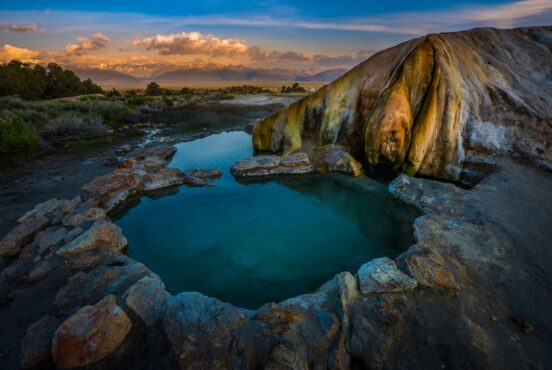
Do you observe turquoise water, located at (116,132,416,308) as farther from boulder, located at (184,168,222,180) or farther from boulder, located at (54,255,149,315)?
boulder, located at (54,255,149,315)

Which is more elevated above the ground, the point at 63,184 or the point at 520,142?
the point at 520,142

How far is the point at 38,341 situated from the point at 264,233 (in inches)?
209

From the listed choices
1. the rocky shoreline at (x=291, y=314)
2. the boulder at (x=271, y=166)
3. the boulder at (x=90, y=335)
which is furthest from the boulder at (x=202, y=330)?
the boulder at (x=271, y=166)

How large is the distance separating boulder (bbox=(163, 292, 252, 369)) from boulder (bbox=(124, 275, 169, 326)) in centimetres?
20

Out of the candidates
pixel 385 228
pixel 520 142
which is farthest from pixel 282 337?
pixel 520 142

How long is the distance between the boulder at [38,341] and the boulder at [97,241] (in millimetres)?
2149

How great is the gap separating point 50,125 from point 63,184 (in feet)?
37.8

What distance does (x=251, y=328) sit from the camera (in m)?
4.41

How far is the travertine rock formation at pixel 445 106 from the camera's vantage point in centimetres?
1053

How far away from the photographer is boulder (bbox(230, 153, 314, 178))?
12.8 m

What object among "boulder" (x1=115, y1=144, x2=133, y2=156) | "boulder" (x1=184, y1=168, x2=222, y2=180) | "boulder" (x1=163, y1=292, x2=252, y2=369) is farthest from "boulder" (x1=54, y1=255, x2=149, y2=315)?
"boulder" (x1=115, y1=144, x2=133, y2=156)

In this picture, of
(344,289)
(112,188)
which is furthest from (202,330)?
(112,188)

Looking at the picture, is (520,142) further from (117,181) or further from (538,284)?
(117,181)

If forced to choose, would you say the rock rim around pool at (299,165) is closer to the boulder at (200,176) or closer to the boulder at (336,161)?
the boulder at (336,161)
